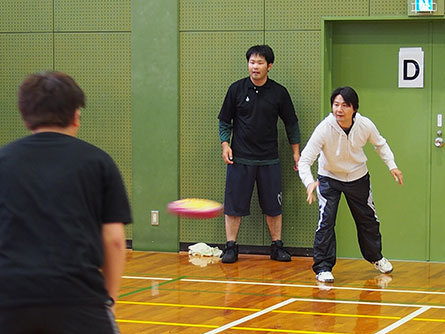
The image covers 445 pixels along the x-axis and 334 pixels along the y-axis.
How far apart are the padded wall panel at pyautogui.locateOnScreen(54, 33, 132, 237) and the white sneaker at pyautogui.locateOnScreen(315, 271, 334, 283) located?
2.85 m

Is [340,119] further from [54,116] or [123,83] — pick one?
[54,116]

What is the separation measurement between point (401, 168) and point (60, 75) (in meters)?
6.76

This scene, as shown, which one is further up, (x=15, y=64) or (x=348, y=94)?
(x=15, y=64)

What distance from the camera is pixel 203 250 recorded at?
931 cm

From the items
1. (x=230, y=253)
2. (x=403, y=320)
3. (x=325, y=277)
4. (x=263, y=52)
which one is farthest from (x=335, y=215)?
(x=263, y=52)

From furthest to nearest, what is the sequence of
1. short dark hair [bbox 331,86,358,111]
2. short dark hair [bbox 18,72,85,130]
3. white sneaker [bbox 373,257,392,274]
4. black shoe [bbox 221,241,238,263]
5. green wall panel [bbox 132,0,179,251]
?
green wall panel [bbox 132,0,179,251] → black shoe [bbox 221,241,238,263] → white sneaker [bbox 373,257,392,274] → short dark hair [bbox 331,86,358,111] → short dark hair [bbox 18,72,85,130]

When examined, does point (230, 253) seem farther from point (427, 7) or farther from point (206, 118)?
point (427, 7)

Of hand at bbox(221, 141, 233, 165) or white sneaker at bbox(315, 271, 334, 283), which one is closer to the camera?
white sneaker at bbox(315, 271, 334, 283)

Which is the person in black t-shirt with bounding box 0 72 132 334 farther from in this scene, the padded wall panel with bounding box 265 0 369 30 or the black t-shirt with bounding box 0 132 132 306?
the padded wall panel with bounding box 265 0 369 30

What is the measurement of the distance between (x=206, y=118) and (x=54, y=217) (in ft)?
22.6

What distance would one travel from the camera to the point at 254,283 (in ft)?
25.1

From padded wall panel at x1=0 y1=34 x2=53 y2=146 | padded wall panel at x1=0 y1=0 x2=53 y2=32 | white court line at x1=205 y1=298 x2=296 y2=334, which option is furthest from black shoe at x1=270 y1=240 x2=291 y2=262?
padded wall panel at x1=0 y1=0 x2=53 y2=32

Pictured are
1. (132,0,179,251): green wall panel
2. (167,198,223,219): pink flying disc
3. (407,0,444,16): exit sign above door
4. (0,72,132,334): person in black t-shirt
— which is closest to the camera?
(0,72,132,334): person in black t-shirt

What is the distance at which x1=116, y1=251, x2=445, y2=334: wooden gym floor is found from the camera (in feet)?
19.7
